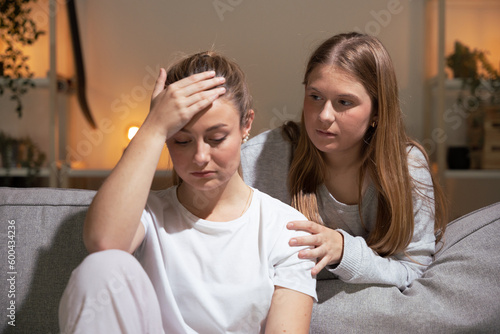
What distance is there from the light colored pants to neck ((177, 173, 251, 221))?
28 centimetres

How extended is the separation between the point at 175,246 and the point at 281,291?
255 millimetres

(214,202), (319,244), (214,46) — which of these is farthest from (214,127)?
(214,46)

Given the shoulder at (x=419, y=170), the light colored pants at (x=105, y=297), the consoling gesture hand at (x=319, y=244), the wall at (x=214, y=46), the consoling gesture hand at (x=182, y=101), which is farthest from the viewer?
the wall at (x=214, y=46)

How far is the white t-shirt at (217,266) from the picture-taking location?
1068mm

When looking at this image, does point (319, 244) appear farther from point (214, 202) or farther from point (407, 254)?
point (407, 254)

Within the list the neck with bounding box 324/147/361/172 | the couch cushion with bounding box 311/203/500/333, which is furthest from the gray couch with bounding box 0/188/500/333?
the neck with bounding box 324/147/361/172

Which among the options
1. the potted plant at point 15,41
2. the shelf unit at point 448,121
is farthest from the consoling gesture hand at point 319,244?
the potted plant at point 15,41

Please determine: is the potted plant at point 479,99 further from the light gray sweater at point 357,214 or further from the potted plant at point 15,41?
the potted plant at point 15,41

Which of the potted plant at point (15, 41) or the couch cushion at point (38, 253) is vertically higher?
the potted plant at point (15, 41)

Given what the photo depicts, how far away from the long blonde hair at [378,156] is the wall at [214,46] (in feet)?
3.96

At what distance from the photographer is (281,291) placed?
1068 mm

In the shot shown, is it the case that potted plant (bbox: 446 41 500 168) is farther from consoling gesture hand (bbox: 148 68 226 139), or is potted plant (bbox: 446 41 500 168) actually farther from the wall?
consoling gesture hand (bbox: 148 68 226 139)

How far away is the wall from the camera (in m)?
2.62

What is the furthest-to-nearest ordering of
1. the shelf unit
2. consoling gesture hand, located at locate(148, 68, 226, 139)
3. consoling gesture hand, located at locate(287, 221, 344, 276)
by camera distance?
the shelf unit < consoling gesture hand, located at locate(287, 221, 344, 276) < consoling gesture hand, located at locate(148, 68, 226, 139)
